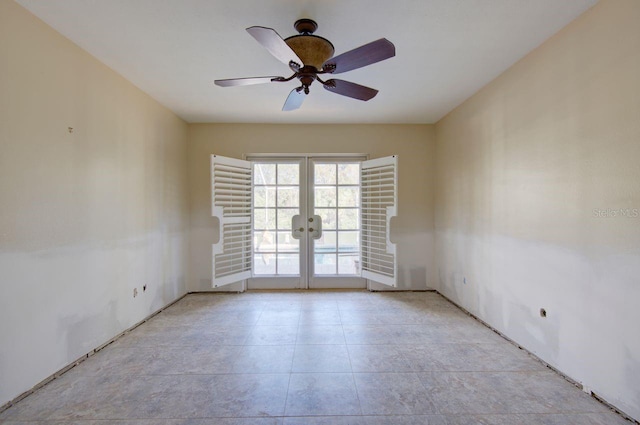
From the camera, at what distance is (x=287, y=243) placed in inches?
177

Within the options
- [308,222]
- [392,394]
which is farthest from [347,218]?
[392,394]

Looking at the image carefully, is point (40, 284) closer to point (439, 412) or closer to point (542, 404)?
point (439, 412)

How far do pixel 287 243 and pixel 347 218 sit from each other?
0.98 meters

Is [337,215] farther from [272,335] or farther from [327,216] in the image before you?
[272,335]

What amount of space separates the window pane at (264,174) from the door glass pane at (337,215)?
633 millimetres

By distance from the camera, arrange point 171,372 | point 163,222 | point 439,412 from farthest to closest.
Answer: point 163,222 < point 171,372 < point 439,412

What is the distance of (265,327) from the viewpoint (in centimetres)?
311

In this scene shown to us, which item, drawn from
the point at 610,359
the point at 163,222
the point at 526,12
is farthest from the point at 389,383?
the point at 163,222

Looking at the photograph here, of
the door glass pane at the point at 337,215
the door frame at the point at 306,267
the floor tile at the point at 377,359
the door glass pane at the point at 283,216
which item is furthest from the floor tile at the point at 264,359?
→ the door glass pane at the point at 283,216

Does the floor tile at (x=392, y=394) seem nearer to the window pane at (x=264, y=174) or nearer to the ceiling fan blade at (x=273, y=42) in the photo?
the ceiling fan blade at (x=273, y=42)

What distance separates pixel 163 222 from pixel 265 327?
6.02 ft

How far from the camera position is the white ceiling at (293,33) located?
6.19 ft

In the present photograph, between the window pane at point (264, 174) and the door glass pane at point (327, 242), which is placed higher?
the window pane at point (264, 174)

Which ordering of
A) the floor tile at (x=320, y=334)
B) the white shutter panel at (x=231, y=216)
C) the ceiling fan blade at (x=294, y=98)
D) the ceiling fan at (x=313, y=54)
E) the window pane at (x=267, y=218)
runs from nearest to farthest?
the ceiling fan at (x=313, y=54), the ceiling fan blade at (x=294, y=98), the floor tile at (x=320, y=334), the white shutter panel at (x=231, y=216), the window pane at (x=267, y=218)
